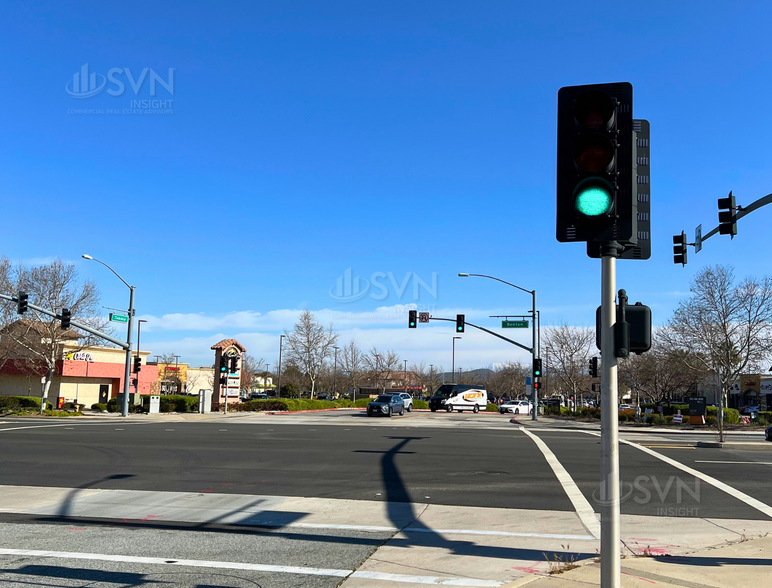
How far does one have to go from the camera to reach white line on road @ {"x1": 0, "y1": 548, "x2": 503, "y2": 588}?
20.9ft

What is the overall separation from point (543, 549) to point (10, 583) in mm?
5828

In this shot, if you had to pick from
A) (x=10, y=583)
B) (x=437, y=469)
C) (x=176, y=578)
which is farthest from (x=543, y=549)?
(x=437, y=469)

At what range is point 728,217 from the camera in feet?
54.9

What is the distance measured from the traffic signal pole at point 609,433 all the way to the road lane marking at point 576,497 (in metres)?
4.03

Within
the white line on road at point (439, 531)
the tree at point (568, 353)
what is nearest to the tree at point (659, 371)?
the tree at point (568, 353)

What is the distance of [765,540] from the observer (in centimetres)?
803

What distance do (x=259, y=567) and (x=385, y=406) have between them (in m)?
36.2

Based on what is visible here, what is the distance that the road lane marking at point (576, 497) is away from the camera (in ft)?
30.3

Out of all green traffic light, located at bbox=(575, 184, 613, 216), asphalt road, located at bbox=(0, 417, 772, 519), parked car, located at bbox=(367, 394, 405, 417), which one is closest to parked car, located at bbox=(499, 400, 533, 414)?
parked car, located at bbox=(367, 394, 405, 417)

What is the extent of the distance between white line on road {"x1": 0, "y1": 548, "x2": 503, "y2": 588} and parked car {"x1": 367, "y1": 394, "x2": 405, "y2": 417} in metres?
35.3

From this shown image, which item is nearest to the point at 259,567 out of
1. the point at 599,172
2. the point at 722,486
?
the point at 599,172

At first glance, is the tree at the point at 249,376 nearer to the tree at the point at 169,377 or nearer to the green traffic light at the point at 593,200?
the tree at the point at 169,377

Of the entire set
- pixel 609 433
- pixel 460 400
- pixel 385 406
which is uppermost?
pixel 609 433

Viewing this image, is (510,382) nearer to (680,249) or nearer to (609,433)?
(680,249)
